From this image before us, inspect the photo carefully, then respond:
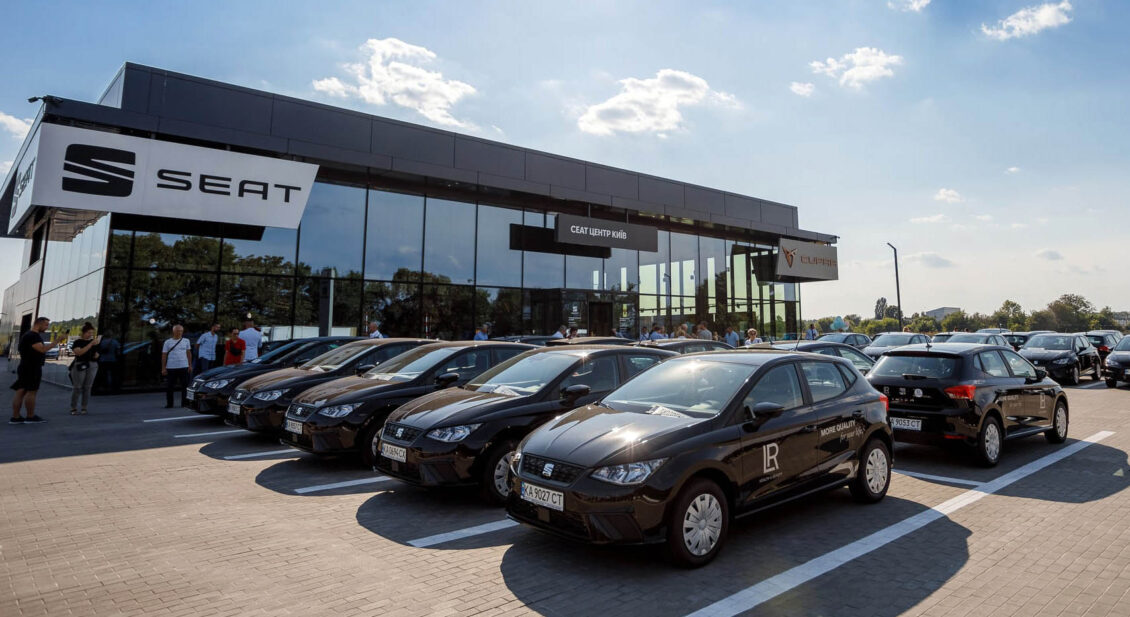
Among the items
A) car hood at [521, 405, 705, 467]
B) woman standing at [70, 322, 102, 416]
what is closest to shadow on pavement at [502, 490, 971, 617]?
car hood at [521, 405, 705, 467]

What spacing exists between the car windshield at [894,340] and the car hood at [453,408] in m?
15.7

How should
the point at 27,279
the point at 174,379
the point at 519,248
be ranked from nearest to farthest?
the point at 174,379 → the point at 519,248 → the point at 27,279

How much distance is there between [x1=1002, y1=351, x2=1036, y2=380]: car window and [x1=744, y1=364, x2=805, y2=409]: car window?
201 inches

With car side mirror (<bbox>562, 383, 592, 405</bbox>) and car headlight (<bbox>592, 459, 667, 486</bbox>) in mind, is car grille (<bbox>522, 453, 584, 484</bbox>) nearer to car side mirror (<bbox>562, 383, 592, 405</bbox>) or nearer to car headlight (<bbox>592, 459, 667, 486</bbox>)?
car headlight (<bbox>592, 459, 667, 486</bbox>)

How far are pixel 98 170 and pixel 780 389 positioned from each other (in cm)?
1621

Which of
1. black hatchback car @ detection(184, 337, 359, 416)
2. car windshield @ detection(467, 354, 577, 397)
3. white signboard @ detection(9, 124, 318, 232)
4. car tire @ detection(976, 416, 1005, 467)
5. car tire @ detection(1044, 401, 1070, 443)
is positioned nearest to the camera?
car windshield @ detection(467, 354, 577, 397)

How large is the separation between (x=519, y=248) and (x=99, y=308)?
40.4ft

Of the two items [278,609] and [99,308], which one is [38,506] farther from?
[99,308]

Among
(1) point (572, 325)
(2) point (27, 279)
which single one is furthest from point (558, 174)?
(2) point (27, 279)

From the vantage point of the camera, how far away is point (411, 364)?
8.10m

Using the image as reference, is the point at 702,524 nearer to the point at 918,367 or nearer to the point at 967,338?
the point at 918,367

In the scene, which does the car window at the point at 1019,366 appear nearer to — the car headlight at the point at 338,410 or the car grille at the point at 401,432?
the car grille at the point at 401,432

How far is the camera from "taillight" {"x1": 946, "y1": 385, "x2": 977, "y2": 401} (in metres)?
7.22

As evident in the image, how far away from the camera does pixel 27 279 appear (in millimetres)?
26766
